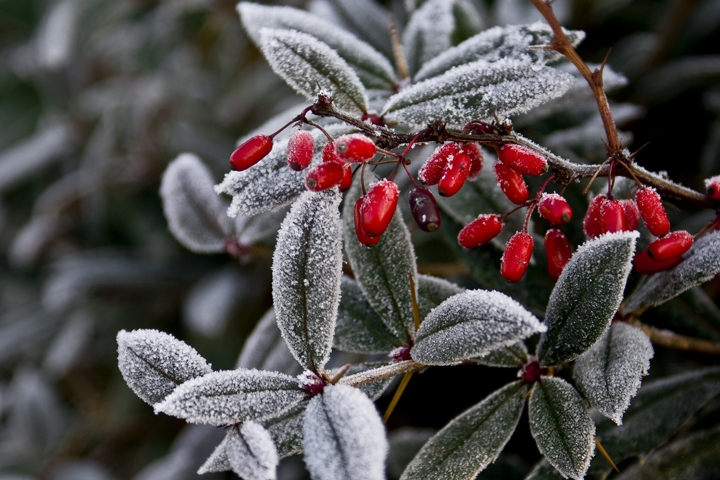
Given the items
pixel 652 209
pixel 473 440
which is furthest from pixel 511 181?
pixel 473 440

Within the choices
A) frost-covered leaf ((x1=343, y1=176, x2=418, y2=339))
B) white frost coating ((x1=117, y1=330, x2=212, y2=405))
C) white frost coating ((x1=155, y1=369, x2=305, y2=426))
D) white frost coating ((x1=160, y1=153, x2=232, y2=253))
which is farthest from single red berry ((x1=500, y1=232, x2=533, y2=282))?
white frost coating ((x1=160, y1=153, x2=232, y2=253))

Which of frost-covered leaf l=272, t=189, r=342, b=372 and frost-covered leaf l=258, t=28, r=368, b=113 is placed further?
frost-covered leaf l=258, t=28, r=368, b=113

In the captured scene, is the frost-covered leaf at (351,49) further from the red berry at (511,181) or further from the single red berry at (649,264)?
the single red berry at (649,264)

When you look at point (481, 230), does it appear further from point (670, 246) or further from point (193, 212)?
point (193, 212)

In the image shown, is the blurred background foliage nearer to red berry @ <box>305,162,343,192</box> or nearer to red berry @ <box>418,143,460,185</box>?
red berry @ <box>418,143,460,185</box>

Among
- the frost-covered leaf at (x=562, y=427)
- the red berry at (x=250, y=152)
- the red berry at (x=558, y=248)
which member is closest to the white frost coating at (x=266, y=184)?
the red berry at (x=250, y=152)

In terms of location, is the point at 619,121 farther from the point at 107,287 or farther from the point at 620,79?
the point at 107,287

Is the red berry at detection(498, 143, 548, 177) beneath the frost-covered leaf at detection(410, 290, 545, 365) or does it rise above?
above
